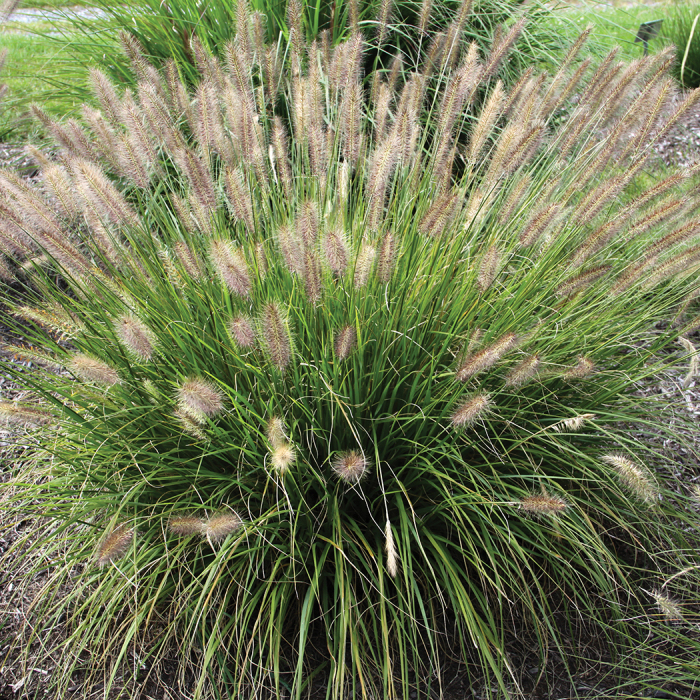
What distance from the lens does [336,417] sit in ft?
7.37

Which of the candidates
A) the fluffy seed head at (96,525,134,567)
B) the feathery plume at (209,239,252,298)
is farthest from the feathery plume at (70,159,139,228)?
the fluffy seed head at (96,525,134,567)

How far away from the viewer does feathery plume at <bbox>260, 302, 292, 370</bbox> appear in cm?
176

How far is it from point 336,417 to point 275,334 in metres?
0.58

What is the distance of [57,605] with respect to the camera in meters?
2.53

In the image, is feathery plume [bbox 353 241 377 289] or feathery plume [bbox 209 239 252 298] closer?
feathery plume [bbox 209 239 252 298]

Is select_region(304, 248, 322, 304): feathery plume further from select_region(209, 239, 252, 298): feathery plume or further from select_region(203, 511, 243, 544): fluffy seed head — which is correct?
select_region(203, 511, 243, 544): fluffy seed head

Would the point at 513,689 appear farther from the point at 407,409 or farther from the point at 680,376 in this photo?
the point at 680,376

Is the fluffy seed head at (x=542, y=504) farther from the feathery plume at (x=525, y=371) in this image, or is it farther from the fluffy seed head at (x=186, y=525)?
the fluffy seed head at (x=186, y=525)

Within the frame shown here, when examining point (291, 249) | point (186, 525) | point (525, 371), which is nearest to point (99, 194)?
point (291, 249)

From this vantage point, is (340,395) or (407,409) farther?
(407,409)

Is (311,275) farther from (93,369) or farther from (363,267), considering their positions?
(93,369)

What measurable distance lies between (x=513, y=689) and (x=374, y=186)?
6.54ft

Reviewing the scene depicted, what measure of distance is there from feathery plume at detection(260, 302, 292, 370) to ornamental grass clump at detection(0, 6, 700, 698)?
0.22m

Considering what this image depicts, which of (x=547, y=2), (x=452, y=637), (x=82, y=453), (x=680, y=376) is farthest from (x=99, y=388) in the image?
(x=547, y=2)
